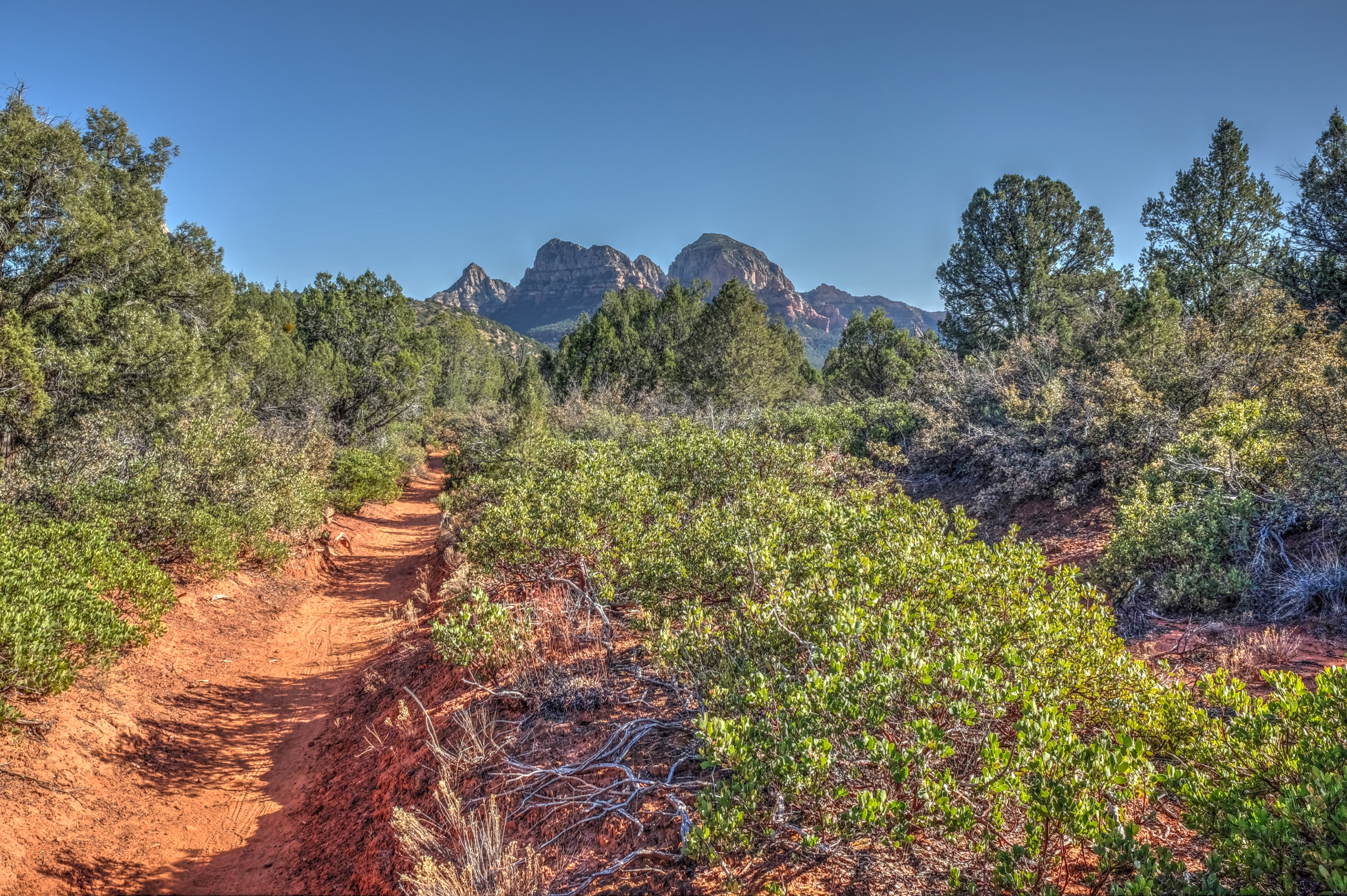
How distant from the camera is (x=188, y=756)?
6.17 meters

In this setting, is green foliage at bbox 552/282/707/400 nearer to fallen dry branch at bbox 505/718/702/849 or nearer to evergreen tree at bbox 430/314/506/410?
evergreen tree at bbox 430/314/506/410

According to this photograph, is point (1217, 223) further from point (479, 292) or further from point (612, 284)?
point (479, 292)

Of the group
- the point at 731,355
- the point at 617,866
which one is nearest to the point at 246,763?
the point at 617,866

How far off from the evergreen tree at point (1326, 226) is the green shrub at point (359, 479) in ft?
77.4

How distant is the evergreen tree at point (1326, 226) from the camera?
11805 mm

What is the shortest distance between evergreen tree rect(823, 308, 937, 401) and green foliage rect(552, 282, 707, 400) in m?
7.45

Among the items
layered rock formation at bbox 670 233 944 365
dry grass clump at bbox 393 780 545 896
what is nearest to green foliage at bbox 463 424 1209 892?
dry grass clump at bbox 393 780 545 896

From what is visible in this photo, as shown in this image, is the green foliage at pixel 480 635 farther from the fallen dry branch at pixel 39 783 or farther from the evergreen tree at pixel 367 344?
the evergreen tree at pixel 367 344

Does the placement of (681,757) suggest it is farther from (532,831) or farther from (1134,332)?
(1134,332)

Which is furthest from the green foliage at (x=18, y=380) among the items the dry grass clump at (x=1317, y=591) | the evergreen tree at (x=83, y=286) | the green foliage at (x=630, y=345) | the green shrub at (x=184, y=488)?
the green foliage at (x=630, y=345)

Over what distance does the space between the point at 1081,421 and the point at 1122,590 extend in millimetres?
5301

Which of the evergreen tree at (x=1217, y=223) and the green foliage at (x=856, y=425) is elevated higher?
the evergreen tree at (x=1217, y=223)

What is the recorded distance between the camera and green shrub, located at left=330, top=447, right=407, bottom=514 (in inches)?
633

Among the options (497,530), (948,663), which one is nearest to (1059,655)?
(948,663)
